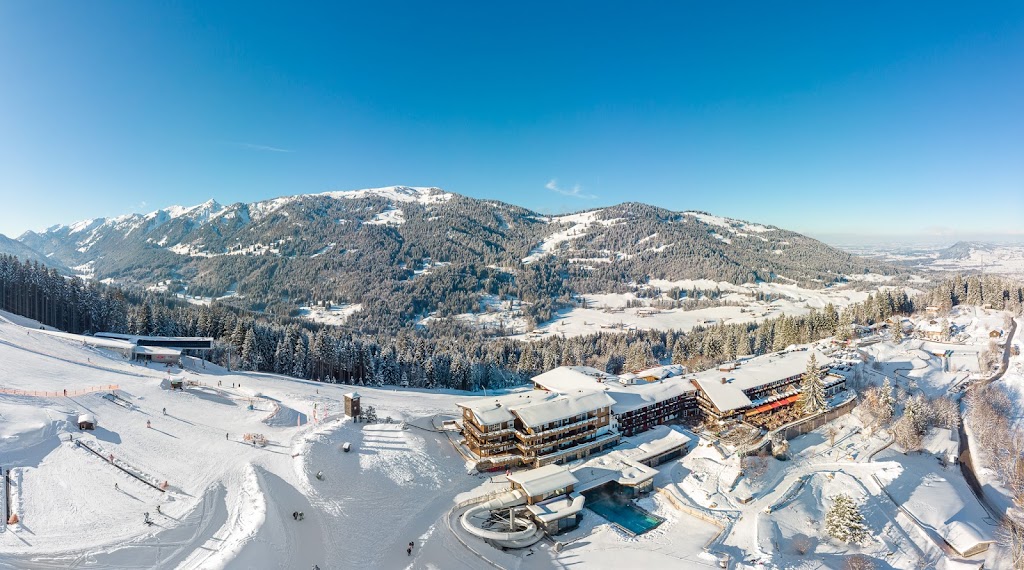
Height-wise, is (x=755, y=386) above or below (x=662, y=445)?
above

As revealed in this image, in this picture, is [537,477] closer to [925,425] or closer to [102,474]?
[102,474]

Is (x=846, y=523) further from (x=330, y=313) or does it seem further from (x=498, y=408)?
(x=330, y=313)

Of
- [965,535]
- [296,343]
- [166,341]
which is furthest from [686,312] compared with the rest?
[166,341]

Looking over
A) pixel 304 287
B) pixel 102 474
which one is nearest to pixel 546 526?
pixel 102 474

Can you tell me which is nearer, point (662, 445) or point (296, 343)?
point (662, 445)

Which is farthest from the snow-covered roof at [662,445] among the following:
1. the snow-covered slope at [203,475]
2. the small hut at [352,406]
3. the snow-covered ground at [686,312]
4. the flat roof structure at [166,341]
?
the snow-covered ground at [686,312]

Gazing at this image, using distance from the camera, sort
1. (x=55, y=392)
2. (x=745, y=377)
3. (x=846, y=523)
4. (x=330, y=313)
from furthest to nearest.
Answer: (x=330, y=313), (x=745, y=377), (x=55, y=392), (x=846, y=523)

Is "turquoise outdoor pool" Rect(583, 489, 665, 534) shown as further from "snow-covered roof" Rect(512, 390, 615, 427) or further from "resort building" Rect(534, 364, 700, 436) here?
"resort building" Rect(534, 364, 700, 436)
